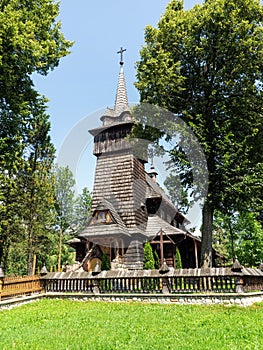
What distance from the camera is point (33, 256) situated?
22.8 m

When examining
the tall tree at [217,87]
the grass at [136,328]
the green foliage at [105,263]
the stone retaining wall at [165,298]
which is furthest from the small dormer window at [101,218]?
the grass at [136,328]

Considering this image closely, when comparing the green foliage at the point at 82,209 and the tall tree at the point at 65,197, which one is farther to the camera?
the green foliage at the point at 82,209

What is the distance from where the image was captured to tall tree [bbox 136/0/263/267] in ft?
50.0

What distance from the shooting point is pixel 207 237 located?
15.4 m

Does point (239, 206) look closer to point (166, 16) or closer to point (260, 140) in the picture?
point (260, 140)

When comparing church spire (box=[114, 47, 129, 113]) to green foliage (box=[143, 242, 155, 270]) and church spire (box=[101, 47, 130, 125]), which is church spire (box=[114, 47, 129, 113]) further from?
green foliage (box=[143, 242, 155, 270])

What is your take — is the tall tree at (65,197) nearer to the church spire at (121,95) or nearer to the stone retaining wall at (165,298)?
the church spire at (121,95)

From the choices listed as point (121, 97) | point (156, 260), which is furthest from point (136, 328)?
point (121, 97)

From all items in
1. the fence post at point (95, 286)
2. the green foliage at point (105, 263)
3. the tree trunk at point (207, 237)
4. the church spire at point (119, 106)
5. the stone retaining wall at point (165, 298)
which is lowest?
the stone retaining wall at point (165, 298)

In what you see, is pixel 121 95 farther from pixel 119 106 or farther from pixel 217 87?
pixel 217 87

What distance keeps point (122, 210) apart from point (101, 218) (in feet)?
5.54

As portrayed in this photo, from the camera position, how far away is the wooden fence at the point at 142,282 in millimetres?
10634

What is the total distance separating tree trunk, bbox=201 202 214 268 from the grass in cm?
498

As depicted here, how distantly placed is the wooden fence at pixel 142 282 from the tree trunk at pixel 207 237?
269 centimetres
